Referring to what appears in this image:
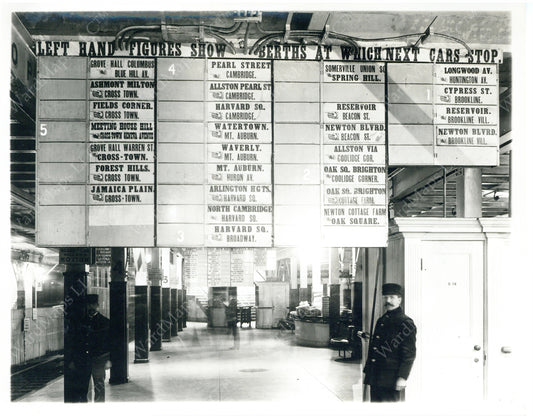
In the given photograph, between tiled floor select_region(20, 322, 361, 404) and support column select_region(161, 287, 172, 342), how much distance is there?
1.49ft

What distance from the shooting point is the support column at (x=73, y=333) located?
20.6 feet

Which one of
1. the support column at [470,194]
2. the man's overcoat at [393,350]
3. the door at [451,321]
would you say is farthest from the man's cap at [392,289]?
the support column at [470,194]

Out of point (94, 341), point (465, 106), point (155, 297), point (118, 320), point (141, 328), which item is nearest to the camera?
point (465, 106)

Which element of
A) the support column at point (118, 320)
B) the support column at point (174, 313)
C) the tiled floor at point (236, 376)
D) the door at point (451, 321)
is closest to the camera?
the door at point (451, 321)

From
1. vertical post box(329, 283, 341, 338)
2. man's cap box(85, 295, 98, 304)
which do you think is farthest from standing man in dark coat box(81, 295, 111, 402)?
vertical post box(329, 283, 341, 338)

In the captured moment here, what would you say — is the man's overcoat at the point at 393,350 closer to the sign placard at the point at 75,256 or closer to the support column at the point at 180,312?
the sign placard at the point at 75,256

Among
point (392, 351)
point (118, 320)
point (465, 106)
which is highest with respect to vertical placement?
point (465, 106)

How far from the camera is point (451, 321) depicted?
5273 mm

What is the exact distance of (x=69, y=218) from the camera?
4.73 m

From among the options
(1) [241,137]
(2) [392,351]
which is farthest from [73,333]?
(2) [392,351]

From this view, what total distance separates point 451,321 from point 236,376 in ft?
22.3

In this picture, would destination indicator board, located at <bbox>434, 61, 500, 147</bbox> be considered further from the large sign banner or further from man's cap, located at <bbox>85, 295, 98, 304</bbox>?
man's cap, located at <bbox>85, 295, 98, 304</bbox>

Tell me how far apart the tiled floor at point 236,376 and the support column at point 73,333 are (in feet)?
8.90

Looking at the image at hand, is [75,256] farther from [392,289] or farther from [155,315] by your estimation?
[155,315]
